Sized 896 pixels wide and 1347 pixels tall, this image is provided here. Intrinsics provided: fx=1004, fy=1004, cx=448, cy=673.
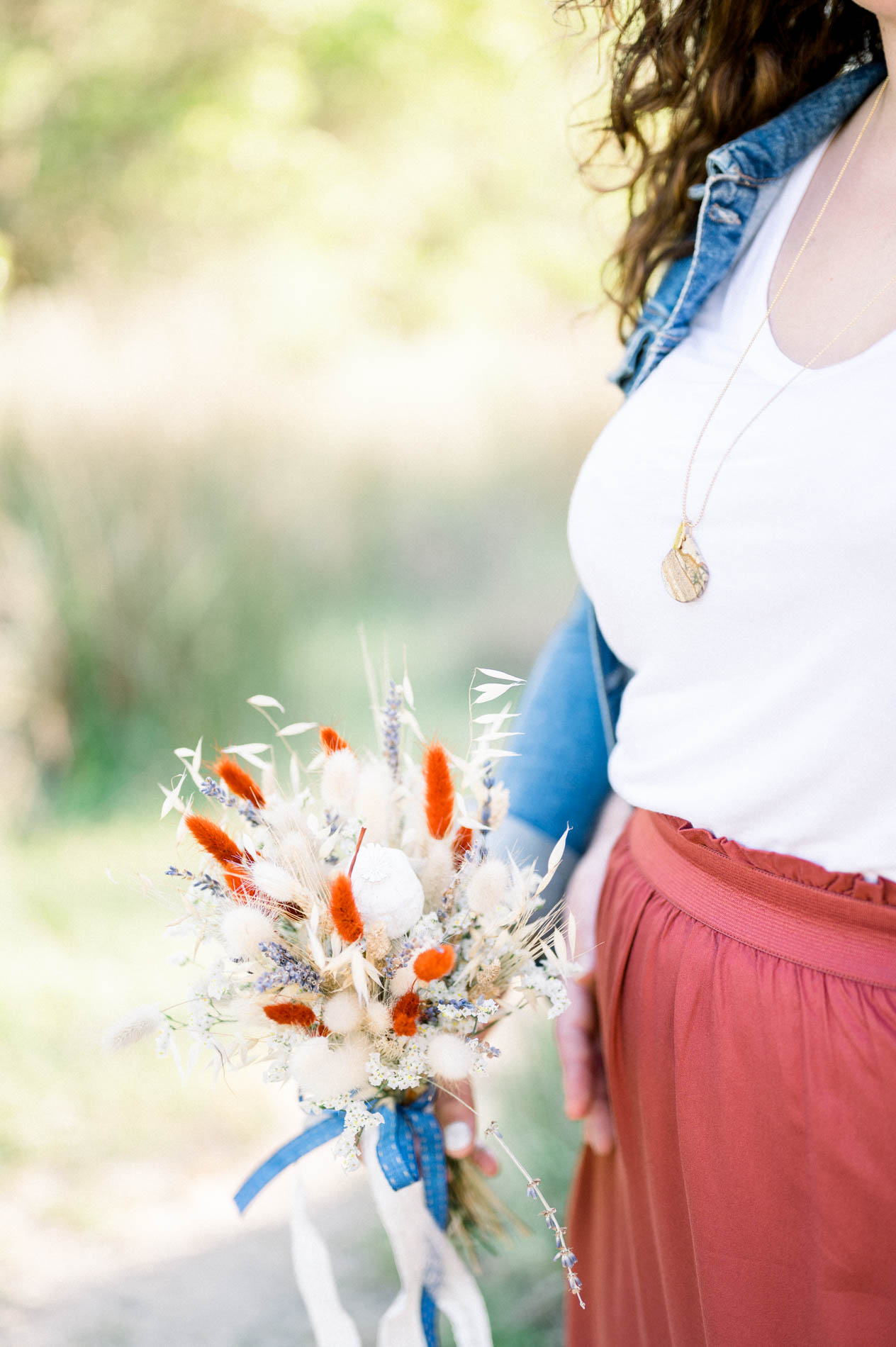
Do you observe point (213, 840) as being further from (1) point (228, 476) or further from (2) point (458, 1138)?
(1) point (228, 476)

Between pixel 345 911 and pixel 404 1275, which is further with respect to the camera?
pixel 404 1275

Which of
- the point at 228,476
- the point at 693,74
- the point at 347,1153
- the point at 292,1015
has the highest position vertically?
the point at 693,74

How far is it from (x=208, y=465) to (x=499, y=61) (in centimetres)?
559

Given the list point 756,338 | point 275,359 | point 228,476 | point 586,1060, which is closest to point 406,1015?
point 586,1060

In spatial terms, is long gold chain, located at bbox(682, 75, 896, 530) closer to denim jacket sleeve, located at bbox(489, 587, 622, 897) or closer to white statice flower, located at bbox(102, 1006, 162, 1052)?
denim jacket sleeve, located at bbox(489, 587, 622, 897)

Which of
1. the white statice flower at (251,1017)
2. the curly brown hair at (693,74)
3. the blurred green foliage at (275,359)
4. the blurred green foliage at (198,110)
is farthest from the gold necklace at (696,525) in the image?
the blurred green foliage at (198,110)

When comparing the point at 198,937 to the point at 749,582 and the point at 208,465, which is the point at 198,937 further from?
the point at 208,465

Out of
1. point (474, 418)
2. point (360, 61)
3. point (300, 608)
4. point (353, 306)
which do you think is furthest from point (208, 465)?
point (360, 61)

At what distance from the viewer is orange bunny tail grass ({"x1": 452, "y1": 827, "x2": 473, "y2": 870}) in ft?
2.75

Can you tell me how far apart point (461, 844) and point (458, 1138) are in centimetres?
32

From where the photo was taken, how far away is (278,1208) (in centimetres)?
253

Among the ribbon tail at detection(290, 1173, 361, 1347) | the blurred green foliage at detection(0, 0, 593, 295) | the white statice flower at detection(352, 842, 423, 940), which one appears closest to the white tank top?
the white statice flower at detection(352, 842, 423, 940)

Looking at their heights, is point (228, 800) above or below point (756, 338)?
below

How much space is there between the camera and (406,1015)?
2.47 ft
